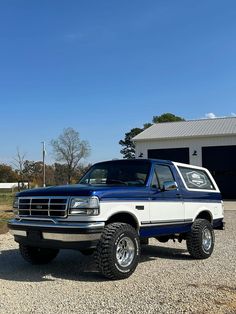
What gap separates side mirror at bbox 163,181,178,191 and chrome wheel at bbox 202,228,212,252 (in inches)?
48.6

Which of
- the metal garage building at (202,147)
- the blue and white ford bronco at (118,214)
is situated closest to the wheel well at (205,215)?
the blue and white ford bronco at (118,214)

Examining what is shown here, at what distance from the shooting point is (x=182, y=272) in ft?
27.3

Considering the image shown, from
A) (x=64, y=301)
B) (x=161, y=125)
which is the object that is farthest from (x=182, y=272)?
(x=161, y=125)

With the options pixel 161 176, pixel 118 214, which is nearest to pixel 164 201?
pixel 161 176

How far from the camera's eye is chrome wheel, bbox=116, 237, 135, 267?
7755 millimetres

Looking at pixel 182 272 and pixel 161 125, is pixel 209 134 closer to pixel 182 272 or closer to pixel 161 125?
pixel 161 125

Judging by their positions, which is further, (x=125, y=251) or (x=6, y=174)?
(x=6, y=174)

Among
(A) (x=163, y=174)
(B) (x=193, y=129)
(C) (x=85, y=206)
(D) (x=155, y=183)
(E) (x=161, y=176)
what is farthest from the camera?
(B) (x=193, y=129)

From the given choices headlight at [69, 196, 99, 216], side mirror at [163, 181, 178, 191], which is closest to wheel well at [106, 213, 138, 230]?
headlight at [69, 196, 99, 216]

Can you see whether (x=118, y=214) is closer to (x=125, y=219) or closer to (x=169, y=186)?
(x=125, y=219)

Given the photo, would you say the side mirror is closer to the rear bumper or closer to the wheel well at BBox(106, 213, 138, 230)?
the wheel well at BBox(106, 213, 138, 230)

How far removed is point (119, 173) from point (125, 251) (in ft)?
5.96

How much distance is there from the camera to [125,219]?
328 inches

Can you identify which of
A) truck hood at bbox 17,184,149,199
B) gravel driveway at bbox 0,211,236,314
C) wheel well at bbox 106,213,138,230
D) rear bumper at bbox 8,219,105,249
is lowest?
gravel driveway at bbox 0,211,236,314
